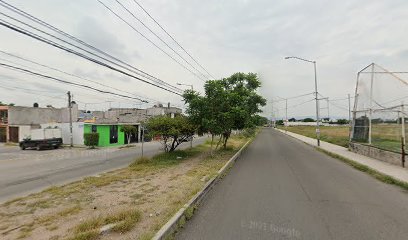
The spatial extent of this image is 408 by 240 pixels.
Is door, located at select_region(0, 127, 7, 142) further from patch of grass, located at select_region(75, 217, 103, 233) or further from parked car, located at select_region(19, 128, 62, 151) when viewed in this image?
patch of grass, located at select_region(75, 217, 103, 233)

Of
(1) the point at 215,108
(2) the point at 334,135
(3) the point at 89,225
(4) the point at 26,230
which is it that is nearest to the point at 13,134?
(1) the point at 215,108

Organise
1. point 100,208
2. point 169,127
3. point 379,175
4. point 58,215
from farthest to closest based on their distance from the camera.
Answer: point 169,127 → point 379,175 → point 100,208 → point 58,215

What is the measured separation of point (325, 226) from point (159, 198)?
435 centimetres

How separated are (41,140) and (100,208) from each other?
27.8 meters

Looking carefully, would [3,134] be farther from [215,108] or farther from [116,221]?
[116,221]

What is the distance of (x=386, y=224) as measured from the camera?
6203 mm

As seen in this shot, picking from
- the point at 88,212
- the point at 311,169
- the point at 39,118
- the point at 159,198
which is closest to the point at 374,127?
the point at 311,169

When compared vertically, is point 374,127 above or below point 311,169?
above

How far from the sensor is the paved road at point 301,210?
5633 mm

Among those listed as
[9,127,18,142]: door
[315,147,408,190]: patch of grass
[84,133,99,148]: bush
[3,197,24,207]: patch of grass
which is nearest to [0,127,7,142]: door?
[9,127,18,142]: door

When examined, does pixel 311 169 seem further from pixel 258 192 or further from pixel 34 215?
pixel 34 215

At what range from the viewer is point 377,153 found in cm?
1808

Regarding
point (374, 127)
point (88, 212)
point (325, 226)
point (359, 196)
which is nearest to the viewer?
point (325, 226)

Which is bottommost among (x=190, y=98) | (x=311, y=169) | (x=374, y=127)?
(x=311, y=169)
